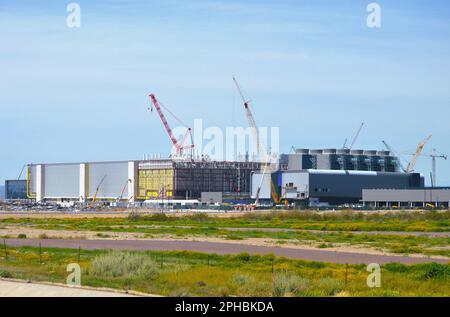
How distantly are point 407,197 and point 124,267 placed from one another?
156 metres

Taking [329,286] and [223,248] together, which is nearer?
[329,286]

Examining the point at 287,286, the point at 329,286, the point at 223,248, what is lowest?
the point at 223,248

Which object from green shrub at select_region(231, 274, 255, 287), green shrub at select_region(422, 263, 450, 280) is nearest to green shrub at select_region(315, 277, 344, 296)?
green shrub at select_region(231, 274, 255, 287)

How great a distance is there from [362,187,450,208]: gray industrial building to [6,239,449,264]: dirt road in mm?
124650

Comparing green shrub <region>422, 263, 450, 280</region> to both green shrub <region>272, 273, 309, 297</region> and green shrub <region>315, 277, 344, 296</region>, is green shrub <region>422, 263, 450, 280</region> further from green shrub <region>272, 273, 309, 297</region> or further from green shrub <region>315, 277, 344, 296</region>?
green shrub <region>272, 273, 309, 297</region>

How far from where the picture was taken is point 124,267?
40031mm

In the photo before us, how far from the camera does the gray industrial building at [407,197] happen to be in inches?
7328

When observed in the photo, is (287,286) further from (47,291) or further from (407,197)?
(407,197)

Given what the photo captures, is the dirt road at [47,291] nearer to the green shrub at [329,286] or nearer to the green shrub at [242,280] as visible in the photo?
the green shrub at [242,280]

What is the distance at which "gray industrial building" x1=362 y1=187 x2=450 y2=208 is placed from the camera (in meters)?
186

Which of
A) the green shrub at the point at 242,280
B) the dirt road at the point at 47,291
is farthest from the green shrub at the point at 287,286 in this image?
the dirt road at the point at 47,291

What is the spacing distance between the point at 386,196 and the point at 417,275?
155 metres

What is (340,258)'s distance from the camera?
52844mm

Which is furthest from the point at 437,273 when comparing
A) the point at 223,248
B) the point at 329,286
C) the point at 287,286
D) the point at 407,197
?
the point at 407,197
